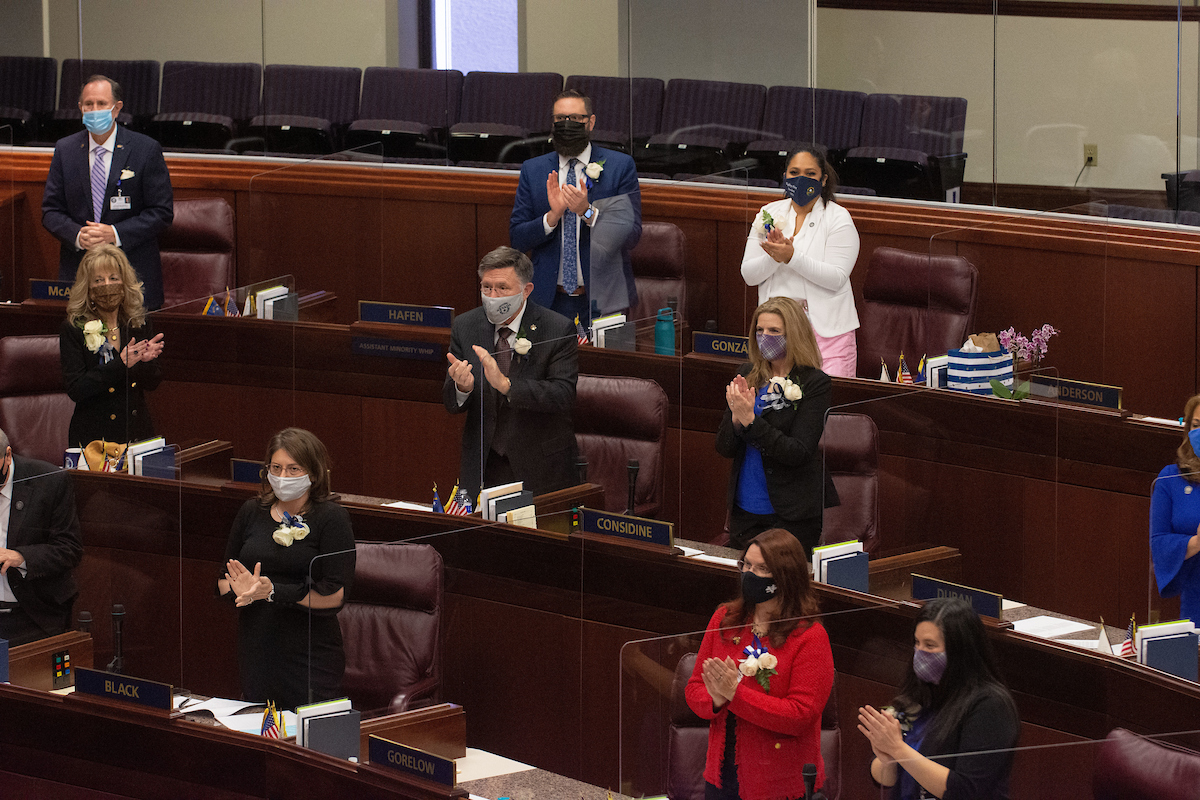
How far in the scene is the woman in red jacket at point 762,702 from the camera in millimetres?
3021

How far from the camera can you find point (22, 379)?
5.10 metres

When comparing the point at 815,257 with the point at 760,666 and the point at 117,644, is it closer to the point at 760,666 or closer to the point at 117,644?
the point at 760,666

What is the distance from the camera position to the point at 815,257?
471cm

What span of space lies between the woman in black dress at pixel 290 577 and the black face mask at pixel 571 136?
1.64 metres

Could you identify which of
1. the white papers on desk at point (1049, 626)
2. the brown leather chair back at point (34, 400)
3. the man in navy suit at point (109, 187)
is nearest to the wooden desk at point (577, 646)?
the white papers on desk at point (1049, 626)

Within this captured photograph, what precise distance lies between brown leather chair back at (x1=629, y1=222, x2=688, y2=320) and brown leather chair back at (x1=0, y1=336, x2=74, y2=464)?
1987mm

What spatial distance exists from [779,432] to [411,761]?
129cm

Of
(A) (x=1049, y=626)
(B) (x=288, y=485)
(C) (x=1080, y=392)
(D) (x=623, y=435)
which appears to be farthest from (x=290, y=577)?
(C) (x=1080, y=392)

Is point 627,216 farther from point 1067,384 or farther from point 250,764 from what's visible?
point 250,764

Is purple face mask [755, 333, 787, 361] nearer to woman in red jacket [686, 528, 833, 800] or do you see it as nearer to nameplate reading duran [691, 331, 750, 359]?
nameplate reading duran [691, 331, 750, 359]

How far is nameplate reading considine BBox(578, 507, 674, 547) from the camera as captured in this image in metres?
3.81

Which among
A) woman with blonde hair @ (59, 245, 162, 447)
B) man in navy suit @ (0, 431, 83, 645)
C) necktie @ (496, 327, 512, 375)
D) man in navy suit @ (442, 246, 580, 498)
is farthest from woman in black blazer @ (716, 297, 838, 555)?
woman with blonde hair @ (59, 245, 162, 447)

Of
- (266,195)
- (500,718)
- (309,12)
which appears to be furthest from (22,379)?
(309,12)

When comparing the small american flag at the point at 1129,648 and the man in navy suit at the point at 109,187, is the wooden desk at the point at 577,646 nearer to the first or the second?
the small american flag at the point at 1129,648
